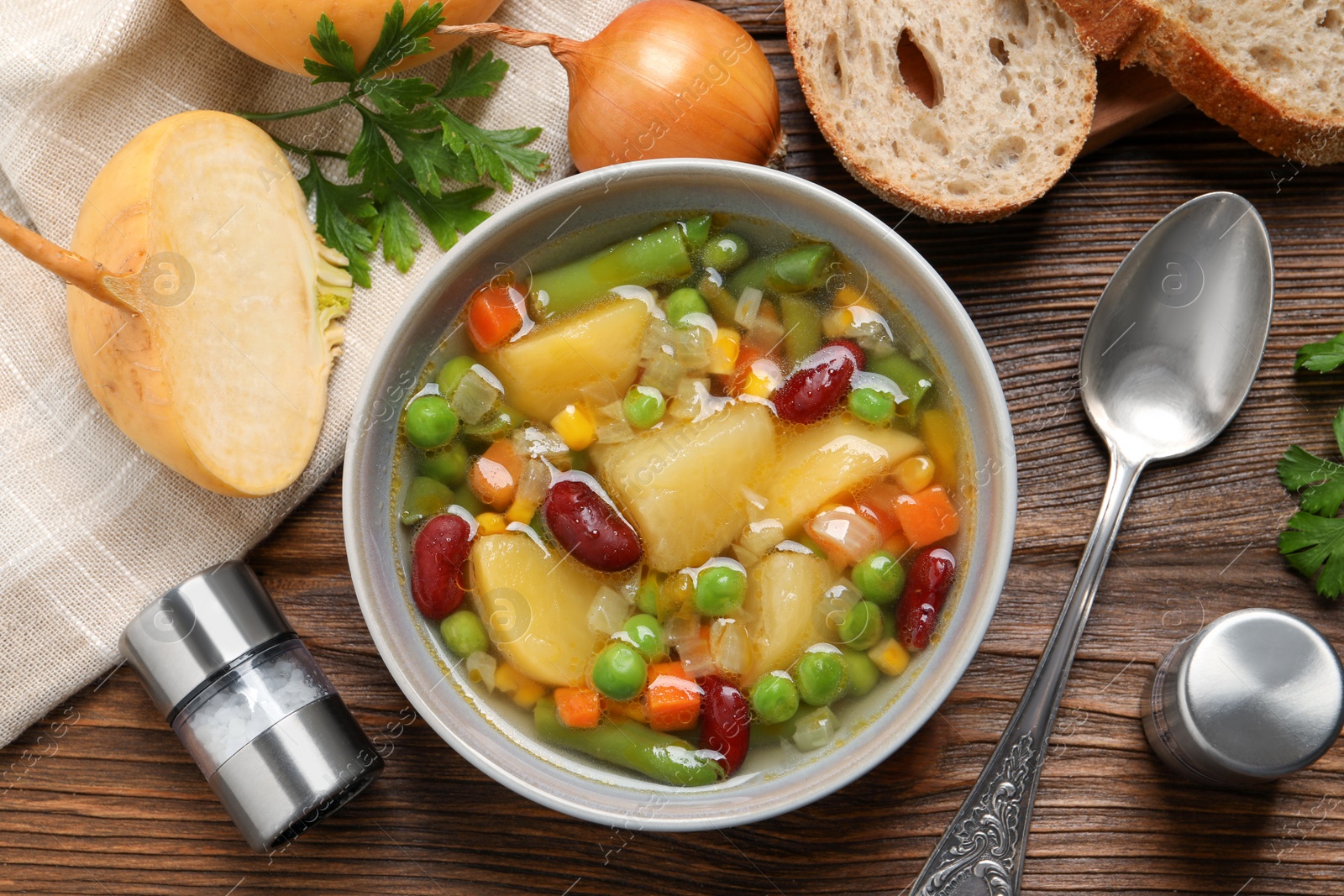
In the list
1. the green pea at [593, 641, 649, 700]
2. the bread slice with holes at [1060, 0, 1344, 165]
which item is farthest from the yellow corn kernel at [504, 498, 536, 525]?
the bread slice with holes at [1060, 0, 1344, 165]

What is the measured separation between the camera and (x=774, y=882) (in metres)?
2.40

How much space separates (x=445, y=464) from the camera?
2.18 metres

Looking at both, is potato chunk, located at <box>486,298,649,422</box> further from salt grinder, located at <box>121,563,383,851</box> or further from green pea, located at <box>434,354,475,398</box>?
salt grinder, located at <box>121,563,383,851</box>

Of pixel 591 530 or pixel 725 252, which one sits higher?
pixel 725 252

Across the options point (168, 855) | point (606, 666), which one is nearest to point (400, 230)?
point (606, 666)

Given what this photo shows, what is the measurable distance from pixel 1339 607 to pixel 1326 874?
0.68 metres

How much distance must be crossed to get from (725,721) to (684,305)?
95cm

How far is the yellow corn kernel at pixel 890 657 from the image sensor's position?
6.98ft

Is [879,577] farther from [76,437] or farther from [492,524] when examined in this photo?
[76,437]

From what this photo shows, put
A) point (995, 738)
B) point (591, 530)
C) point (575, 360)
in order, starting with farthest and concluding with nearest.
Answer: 1. point (995, 738)
2. point (575, 360)
3. point (591, 530)

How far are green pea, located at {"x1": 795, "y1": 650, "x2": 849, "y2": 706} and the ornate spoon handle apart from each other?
50 centimetres

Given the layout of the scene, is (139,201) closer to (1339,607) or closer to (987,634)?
(987,634)

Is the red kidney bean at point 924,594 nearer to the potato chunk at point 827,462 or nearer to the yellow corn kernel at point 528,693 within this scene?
the potato chunk at point 827,462

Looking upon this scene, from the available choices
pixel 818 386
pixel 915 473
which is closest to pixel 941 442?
pixel 915 473
